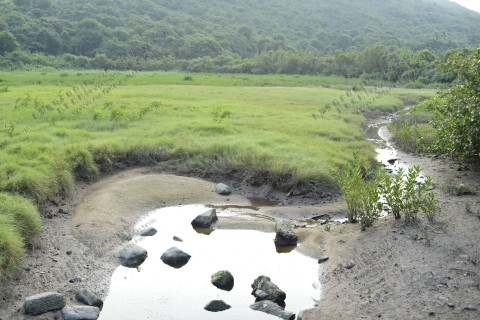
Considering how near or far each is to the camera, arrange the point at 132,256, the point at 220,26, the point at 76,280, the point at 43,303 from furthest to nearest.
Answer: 1. the point at 220,26
2. the point at 132,256
3. the point at 76,280
4. the point at 43,303

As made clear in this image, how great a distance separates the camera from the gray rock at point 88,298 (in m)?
9.31

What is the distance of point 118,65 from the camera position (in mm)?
74188

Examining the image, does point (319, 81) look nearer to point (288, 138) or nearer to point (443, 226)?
point (288, 138)

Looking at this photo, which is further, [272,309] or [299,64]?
[299,64]

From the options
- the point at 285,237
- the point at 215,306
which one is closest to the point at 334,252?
the point at 285,237

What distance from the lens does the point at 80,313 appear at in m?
8.85

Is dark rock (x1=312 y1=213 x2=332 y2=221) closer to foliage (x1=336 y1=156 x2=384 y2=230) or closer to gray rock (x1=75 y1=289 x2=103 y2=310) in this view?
foliage (x1=336 y1=156 x2=384 y2=230)

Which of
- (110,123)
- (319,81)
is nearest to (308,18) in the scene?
(319,81)

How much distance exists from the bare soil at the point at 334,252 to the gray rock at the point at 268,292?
0.71m

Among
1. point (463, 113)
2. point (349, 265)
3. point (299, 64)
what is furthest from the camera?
point (299, 64)

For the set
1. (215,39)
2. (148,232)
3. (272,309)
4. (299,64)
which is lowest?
(215,39)

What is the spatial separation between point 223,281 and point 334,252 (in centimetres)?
305

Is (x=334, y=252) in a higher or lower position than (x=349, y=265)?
lower

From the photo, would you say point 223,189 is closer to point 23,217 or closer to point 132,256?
point 132,256
